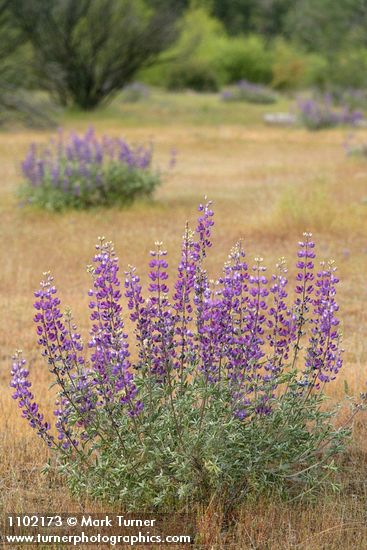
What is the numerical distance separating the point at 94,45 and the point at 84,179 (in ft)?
55.3

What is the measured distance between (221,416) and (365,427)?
139 cm

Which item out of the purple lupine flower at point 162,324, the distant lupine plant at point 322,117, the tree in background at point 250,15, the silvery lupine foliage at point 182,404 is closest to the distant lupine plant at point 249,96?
the distant lupine plant at point 322,117

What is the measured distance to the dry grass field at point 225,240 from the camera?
12.1 feet

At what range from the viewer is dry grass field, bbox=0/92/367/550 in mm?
3680

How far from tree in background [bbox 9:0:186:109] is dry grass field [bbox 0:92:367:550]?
5.28 m

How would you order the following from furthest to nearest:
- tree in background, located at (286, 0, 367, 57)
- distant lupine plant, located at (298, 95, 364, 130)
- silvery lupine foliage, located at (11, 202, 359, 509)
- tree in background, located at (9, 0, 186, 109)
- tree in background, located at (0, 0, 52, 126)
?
tree in background, located at (286, 0, 367, 57) → tree in background, located at (9, 0, 186, 109) → distant lupine plant, located at (298, 95, 364, 130) → tree in background, located at (0, 0, 52, 126) → silvery lupine foliage, located at (11, 202, 359, 509)

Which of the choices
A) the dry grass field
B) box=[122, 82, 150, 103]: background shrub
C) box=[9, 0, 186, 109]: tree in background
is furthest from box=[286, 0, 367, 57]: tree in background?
the dry grass field

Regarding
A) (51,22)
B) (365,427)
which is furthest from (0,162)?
(365,427)

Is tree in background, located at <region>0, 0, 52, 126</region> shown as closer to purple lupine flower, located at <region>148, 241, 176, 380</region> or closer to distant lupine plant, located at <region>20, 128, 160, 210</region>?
distant lupine plant, located at <region>20, 128, 160, 210</region>

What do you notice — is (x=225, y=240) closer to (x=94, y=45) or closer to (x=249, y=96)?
(x=94, y=45)

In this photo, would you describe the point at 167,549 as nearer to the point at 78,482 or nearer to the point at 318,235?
the point at 78,482

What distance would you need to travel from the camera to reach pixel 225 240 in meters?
9.72

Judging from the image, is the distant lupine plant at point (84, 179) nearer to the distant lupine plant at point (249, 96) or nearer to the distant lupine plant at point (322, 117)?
the distant lupine plant at point (322, 117)

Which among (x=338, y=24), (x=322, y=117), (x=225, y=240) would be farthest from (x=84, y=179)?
(x=338, y=24)
